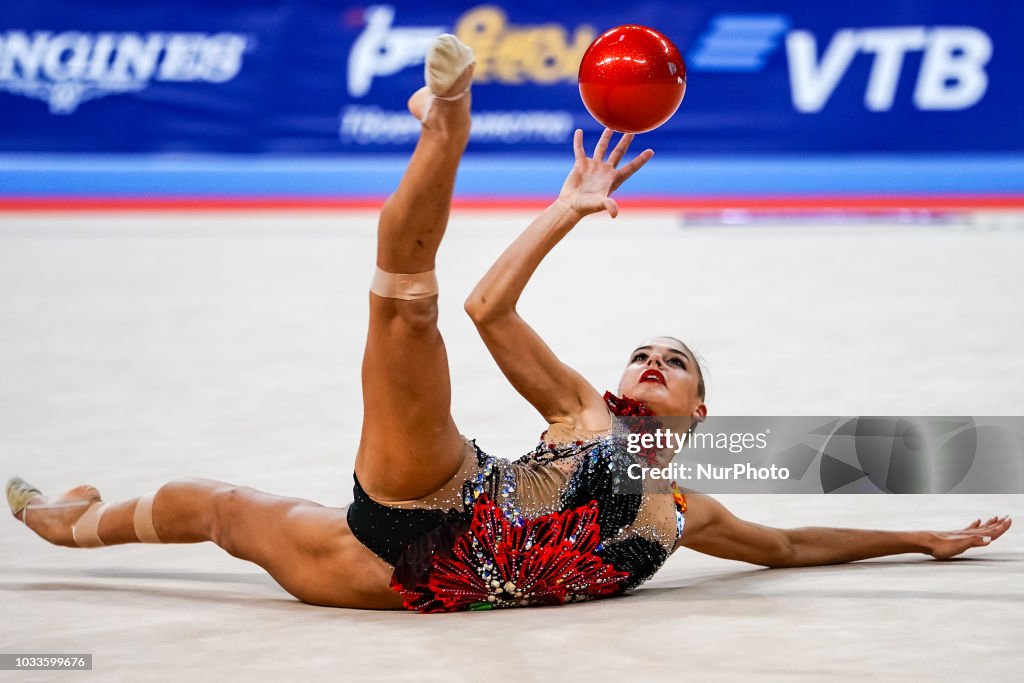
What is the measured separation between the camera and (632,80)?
11.7 feet

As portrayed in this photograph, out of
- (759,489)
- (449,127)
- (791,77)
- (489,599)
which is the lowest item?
(489,599)

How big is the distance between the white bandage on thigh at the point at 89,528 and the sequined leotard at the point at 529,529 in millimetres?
877

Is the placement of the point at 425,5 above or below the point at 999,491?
above

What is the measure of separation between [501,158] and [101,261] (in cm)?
468

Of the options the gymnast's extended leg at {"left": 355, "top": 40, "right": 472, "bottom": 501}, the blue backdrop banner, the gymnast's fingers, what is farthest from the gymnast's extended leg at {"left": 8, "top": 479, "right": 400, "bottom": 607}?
the blue backdrop banner

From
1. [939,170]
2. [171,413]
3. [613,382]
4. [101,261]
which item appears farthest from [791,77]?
[171,413]

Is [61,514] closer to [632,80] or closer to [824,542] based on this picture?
[632,80]

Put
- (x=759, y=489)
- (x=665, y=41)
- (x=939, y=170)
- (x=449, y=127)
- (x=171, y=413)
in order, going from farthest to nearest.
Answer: (x=939, y=170) → (x=171, y=413) → (x=759, y=489) → (x=665, y=41) → (x=449, y=127)

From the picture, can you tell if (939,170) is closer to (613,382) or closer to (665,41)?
(613,382)

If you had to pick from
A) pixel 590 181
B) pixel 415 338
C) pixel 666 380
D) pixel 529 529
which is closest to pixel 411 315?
pixel 415 338

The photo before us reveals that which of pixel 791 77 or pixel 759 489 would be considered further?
pixel 791 77

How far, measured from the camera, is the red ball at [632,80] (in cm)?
358

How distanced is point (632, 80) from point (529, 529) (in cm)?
122

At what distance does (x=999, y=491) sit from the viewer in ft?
14.2
